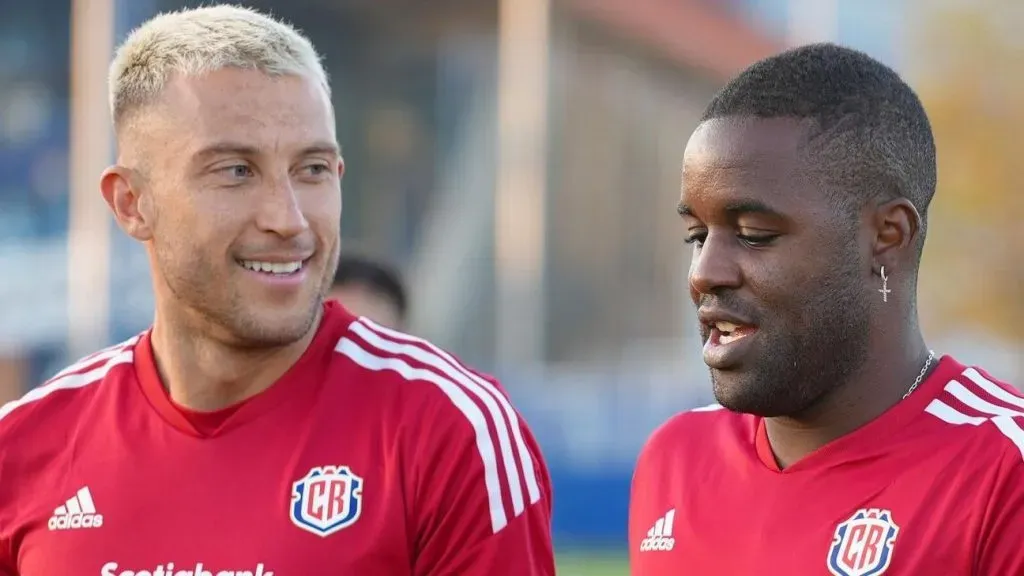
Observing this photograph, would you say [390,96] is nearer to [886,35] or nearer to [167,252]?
[886,35]

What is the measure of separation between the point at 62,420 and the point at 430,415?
33.9 inches

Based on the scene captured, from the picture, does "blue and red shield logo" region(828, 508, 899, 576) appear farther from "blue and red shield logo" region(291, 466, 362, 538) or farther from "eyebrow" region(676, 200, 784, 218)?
"blue and red shield logo" region(291, 466, 362, 538)

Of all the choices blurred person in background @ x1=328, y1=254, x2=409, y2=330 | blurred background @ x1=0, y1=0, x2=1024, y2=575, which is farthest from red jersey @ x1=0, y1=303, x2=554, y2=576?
blurred background @ x1=0, y1=0, x2=1024, y2=575

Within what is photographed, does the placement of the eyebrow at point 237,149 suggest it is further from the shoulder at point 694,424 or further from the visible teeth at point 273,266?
the shoulder at point 694,424

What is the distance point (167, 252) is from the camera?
10.6ft

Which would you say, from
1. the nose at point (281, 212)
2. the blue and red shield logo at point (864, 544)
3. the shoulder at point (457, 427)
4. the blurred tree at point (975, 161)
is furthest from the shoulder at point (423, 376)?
the blurred tree at point (975, 161)

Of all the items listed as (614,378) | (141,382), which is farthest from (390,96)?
(141,382)

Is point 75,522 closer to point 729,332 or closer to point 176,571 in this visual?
point 176,571

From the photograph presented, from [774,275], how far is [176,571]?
1.28 metres

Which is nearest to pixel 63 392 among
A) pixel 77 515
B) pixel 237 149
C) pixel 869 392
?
pixel 77 515

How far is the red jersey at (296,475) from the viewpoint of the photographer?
9.49 ft

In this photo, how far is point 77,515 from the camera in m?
3.11

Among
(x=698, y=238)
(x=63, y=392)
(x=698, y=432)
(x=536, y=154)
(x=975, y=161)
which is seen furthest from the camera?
(x=975, y=161)

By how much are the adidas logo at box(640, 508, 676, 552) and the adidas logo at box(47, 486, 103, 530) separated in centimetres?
111
